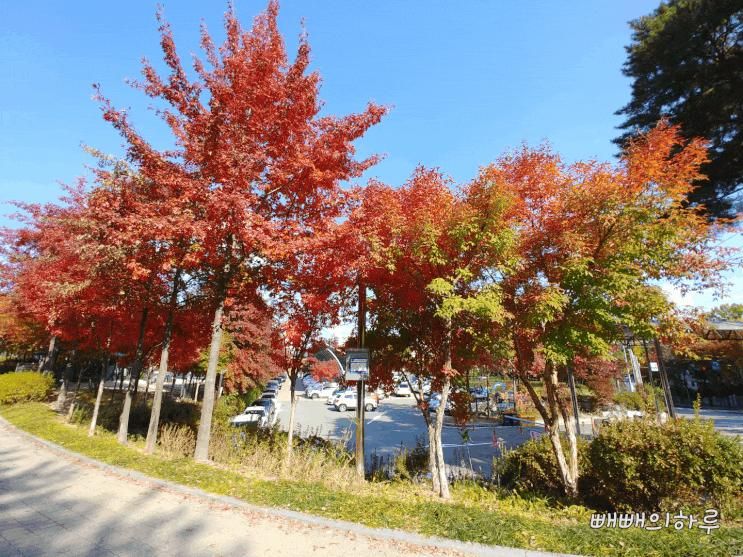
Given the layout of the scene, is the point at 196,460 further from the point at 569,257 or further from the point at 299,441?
the point at 569,257

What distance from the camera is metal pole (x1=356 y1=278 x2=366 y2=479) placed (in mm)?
7641

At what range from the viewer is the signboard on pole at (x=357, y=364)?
25.2 feet

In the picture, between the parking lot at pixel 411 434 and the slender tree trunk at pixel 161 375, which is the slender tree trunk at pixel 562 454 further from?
the slender tree trunk at pixel 161 375

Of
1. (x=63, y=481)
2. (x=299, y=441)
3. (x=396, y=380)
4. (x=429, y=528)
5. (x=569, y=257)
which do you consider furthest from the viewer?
(x=299, y=441)

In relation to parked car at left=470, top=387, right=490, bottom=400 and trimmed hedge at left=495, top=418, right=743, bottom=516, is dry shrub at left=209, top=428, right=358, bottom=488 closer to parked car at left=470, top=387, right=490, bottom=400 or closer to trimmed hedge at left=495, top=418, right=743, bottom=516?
trimmed hedge at left=495, top=418, right=743, bottom=516

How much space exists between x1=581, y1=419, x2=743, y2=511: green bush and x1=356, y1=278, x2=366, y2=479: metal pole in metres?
4.45

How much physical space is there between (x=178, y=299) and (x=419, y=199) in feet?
24.3

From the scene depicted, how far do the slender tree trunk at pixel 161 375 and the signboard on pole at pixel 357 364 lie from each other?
14.6 ft

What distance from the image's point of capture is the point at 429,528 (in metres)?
4.26

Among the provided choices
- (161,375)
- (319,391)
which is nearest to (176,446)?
(161,375)

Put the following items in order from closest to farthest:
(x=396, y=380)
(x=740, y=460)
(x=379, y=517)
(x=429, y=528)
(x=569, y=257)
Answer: (x=429, y=528) → (x=379, y=517) → (x=740, y=460) → (x=569, y=257) → (x=396, y=380)

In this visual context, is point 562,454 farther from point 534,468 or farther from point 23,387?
point 23,387

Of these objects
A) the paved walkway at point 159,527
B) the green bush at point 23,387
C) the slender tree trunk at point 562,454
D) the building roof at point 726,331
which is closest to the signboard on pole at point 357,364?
the paved walkway at point 159,527

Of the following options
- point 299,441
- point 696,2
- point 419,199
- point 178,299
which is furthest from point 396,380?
point 696,2
